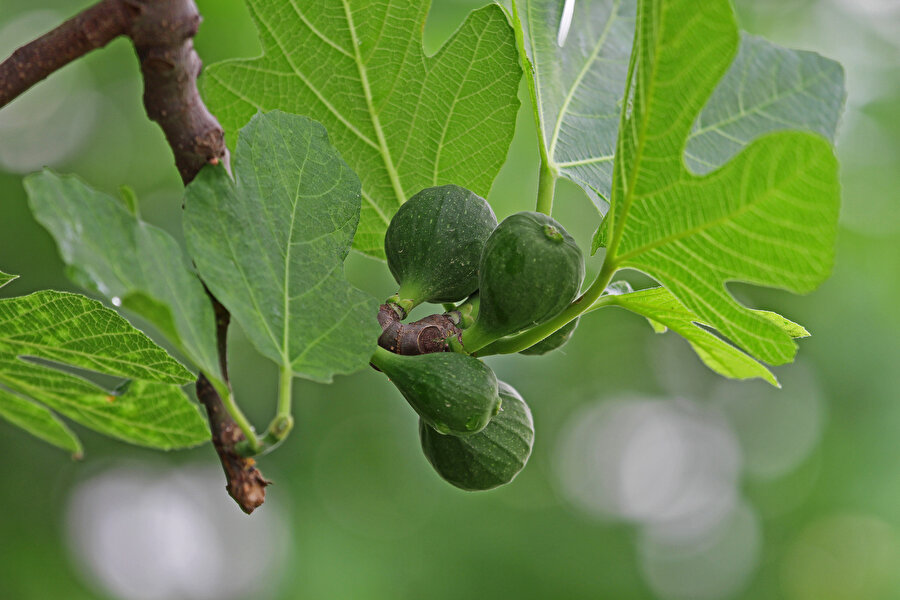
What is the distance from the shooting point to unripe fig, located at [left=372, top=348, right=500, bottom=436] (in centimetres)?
86

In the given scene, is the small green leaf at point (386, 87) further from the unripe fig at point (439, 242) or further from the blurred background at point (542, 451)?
the blurred background at point (542, 451)

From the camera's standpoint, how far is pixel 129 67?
→ 5176 mm

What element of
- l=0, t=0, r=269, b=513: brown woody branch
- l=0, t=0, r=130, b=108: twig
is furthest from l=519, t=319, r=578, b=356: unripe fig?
l=0, t=0, r=130, b=108: twig

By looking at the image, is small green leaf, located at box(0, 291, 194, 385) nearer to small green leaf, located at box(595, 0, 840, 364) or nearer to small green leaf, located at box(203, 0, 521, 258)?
small green leaf, located at box(203, 0, 521, 258)

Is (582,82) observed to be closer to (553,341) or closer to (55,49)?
(553,341)

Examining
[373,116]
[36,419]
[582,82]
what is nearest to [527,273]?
[373,116]

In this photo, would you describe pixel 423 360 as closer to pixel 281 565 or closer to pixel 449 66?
pixel 449 66

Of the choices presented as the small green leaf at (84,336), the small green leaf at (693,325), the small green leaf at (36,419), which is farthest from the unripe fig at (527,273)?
the small green leaf at (36,419)

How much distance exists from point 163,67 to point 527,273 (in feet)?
1.36

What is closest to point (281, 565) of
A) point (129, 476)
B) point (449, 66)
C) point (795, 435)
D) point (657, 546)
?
point (129, 476)

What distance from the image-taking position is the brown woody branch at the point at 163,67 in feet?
2.59

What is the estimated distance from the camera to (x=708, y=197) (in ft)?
2.53

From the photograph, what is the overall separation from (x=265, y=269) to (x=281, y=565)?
21.1ft

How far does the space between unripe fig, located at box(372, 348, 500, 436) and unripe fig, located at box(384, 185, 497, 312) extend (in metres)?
0.13
